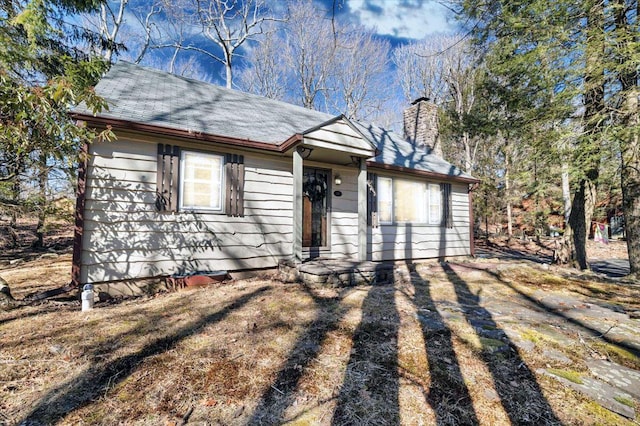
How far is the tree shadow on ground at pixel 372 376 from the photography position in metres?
1.82

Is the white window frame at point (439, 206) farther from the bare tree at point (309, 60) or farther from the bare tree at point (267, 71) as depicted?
the bare tree at point (267, 71)

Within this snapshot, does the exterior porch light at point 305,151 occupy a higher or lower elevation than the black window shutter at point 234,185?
higher

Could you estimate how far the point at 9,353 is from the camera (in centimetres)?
255

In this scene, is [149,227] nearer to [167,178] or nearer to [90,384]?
[167,178]

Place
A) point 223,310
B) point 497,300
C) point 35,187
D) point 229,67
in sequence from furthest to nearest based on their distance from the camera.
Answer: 1. point 229,67
2. point 35,187
3. point 497,300
4. point 223,310

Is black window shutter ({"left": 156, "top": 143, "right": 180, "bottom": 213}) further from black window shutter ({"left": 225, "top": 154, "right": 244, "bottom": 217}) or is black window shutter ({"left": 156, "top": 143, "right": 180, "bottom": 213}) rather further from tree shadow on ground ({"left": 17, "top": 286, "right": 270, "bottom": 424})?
tree shadow on ground ({"left": 17, "top": 286, "right": 270, "bottom": 424})

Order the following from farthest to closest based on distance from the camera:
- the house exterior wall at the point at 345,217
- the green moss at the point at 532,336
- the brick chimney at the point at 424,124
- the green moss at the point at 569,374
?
the brick chimney at the point at 424,124
the house exterior wall at the point at 345,217
the green moss at the point at 532,336
the green moss at the point at 569,374

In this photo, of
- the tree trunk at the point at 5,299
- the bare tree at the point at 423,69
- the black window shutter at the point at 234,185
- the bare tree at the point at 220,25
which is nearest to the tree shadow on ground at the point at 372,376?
the black window shutter at the point at 234,185

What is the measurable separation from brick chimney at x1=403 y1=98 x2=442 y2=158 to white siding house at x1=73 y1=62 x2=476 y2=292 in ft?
10.6

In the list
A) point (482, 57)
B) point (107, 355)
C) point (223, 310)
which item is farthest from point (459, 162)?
point (107, 355)

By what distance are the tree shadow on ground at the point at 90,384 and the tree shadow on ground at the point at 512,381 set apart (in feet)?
8.85

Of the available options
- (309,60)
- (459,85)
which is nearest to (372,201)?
(309,60)

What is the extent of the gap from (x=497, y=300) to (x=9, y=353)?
5630 millimetres

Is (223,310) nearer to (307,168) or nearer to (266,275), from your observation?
(266,275)
